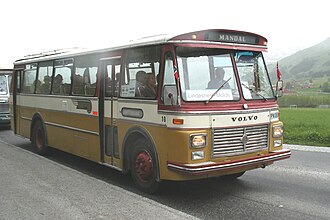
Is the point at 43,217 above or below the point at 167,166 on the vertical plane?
below

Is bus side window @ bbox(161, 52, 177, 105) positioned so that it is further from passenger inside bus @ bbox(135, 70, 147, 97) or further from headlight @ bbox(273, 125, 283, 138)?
headlight @ bbox(273, 125, 283, 138)

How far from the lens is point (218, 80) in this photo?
6.40m

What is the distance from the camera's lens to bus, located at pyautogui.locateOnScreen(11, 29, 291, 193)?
5.98m

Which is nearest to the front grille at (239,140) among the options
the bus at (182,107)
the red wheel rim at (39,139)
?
the bus at (182,107)

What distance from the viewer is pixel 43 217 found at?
526 cm

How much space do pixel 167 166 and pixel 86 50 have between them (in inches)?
Answer: 147

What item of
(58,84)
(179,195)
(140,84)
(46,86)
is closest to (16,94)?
(46,86)

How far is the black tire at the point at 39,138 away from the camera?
35.2 feet

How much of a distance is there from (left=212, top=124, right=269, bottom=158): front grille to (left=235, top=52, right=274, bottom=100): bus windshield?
0.56 metres

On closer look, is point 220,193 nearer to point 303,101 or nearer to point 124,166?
point 124,166

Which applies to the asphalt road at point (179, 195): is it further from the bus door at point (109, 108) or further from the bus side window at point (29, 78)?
the bus side window at point (29, 78)

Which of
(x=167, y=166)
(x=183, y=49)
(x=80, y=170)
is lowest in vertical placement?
(x=80, y=170)

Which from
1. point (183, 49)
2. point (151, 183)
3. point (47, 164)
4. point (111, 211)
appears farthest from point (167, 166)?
point (47, 164)

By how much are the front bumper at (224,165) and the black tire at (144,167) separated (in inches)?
21.8
